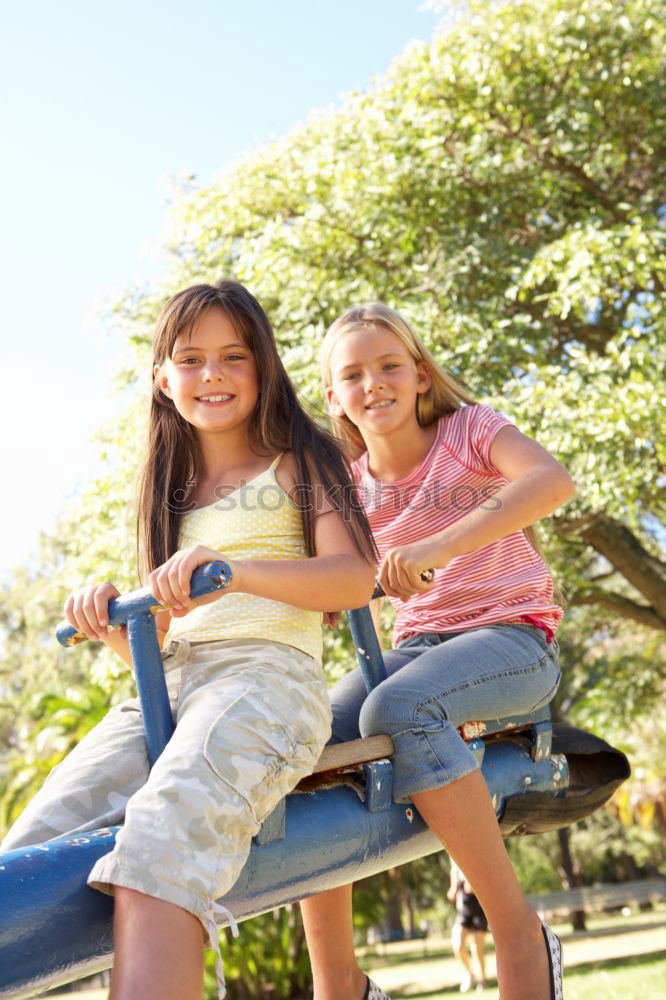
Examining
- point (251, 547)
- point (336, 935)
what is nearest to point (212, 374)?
point (251, 547)

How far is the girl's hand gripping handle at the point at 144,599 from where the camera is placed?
1761mm

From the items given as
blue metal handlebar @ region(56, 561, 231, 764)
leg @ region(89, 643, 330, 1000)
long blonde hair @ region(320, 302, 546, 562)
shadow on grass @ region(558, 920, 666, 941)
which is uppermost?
long blonde hair @ region(320, 302, 546, 562)

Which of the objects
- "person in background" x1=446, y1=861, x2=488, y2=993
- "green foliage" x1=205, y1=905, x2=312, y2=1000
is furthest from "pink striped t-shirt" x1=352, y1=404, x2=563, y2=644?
"green foliage" x1=205, y1=905, x2=312, y2=1000

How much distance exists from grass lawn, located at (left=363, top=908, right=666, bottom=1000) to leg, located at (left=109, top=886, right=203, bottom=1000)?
6802 millimetres

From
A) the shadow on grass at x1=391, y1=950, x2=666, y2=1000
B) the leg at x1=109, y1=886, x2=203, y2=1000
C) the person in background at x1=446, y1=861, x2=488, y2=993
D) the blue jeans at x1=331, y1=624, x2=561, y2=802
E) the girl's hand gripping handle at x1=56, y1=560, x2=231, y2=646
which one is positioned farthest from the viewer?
the shadow on grass at x1=391, y1=950, x2=666, y2=1000

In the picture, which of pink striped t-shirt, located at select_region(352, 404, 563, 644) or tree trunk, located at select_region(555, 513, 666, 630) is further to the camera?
tree trunk, located at select_region(555, 513, 666, 630)

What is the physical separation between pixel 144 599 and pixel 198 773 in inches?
12.1

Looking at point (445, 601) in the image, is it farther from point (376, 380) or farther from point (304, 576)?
point (304, 576)

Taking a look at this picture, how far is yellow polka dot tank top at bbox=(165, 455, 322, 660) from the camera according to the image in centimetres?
Result: 214

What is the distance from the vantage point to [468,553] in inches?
114

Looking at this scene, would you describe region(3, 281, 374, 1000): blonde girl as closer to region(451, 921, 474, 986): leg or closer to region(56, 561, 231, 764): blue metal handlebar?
region(56, 561, 231, 764): blue metal handlebar

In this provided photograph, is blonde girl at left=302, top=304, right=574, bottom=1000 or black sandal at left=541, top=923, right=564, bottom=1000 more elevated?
blonde girl at left=302, top=304, right=574, bottom=1000

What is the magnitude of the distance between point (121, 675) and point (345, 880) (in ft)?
28.7

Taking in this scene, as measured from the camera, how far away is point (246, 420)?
8.23 feet
